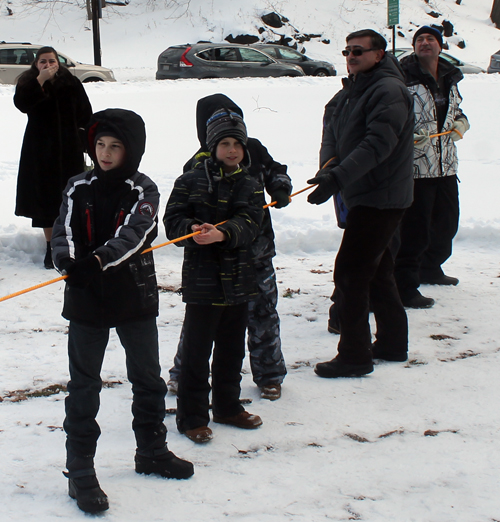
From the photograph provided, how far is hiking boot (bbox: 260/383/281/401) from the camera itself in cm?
347

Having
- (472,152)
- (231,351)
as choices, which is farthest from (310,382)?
(472,152)

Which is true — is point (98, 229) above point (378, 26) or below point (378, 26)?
below

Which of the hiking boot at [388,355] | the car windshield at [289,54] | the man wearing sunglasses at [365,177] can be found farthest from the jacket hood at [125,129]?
the car windshield at [289,54]

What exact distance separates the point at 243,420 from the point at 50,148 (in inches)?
132

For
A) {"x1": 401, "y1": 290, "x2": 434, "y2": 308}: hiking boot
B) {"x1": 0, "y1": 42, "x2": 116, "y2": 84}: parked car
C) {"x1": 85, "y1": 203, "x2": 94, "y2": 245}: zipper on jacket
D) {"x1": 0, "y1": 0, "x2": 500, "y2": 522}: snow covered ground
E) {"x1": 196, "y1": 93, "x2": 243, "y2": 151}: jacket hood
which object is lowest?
{"x1": 0, "y1": 0, "x2": 500, "y2": 522}: snow covered ground

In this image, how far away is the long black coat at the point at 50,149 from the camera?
18.2 feet

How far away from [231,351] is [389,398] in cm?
93

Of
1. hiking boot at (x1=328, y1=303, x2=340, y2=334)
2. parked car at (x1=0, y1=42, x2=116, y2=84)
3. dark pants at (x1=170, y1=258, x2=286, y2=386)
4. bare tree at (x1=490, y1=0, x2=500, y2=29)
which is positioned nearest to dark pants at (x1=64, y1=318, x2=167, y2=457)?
dark pants at (x1=170, y1=258, x2=286, y2=386)

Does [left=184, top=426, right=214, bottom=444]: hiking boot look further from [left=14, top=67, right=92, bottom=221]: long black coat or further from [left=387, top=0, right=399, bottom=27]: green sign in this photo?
[left=387, top=0, right=399, bottom=27]: green sign

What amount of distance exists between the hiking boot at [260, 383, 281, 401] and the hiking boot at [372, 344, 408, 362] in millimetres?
785

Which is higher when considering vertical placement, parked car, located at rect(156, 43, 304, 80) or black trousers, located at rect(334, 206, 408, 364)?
parked car, located at rect(156, 43, 304, 80)

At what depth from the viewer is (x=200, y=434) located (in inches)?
118

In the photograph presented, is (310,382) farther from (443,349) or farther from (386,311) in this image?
(443,349)

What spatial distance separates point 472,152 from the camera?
29.3ft
